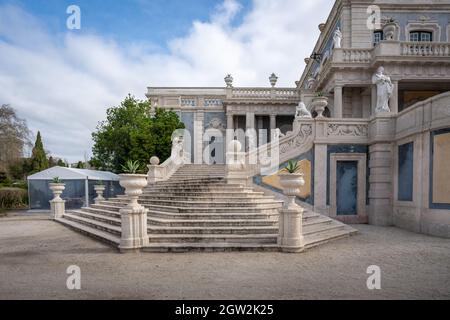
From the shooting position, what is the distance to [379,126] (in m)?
10.2

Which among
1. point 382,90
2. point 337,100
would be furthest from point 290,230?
point 337,100

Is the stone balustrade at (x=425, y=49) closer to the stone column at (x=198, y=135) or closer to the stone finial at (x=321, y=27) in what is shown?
the stone finial at (x=321, y=27)

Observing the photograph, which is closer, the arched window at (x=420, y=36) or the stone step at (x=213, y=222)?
the stone step at (x=213, y=222)

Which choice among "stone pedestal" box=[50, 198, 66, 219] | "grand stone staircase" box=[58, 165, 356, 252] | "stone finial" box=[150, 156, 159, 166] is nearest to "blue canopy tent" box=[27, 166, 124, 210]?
"stone pedestal" box=[50, 198, 66, 219]

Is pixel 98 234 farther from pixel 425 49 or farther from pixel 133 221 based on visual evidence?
pixel 425 49

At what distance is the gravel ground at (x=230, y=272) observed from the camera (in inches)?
159

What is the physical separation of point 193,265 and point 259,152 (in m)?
6.04

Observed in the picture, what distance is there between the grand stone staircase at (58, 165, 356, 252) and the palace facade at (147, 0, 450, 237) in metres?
1.94

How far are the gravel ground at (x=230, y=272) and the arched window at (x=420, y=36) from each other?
15447mm

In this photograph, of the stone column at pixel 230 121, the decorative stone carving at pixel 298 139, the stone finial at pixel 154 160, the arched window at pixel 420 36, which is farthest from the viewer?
the stone column at pixel 230 121

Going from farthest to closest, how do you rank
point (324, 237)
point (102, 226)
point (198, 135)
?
point (198, 135)
point (102, 226)
point (324, 237)

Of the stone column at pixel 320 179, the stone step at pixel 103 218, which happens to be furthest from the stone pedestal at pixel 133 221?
the stone column at pixel 320 179

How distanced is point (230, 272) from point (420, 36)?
66.6 feet

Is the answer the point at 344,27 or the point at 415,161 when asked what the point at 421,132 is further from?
the point at 344,27
